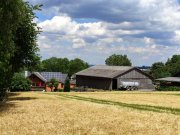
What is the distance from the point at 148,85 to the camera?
406ft

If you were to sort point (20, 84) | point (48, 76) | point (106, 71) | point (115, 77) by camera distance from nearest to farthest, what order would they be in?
point (20, 84) → point (115, 77) → point (106, 71) → point (48, 76)

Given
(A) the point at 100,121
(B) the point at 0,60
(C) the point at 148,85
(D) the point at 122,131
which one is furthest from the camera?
(C) the point at 148,85

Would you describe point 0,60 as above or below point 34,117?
above

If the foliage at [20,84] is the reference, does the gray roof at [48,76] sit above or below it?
above

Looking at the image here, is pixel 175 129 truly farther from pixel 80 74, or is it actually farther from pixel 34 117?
pixel 80 74

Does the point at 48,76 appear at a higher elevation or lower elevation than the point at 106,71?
lower

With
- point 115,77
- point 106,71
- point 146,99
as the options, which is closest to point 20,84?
point 115,77

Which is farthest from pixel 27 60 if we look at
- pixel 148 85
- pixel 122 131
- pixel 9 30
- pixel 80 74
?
pixel 80 74

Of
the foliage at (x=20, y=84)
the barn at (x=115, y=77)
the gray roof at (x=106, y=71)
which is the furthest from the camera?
the gray roof at (x=106, y=71)

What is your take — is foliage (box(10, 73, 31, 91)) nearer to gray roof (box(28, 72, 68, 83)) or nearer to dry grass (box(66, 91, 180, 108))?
dry grass (box(66, 91, 180, 108))

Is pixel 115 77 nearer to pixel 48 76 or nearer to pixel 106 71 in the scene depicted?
pixel 106 71

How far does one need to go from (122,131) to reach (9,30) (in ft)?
43.8

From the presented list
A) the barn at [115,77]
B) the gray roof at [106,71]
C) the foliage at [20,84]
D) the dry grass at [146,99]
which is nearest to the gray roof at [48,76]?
the gray roof at [106,71]

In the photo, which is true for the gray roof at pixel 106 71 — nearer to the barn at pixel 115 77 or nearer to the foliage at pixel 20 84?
the barn at pixel 115 77
